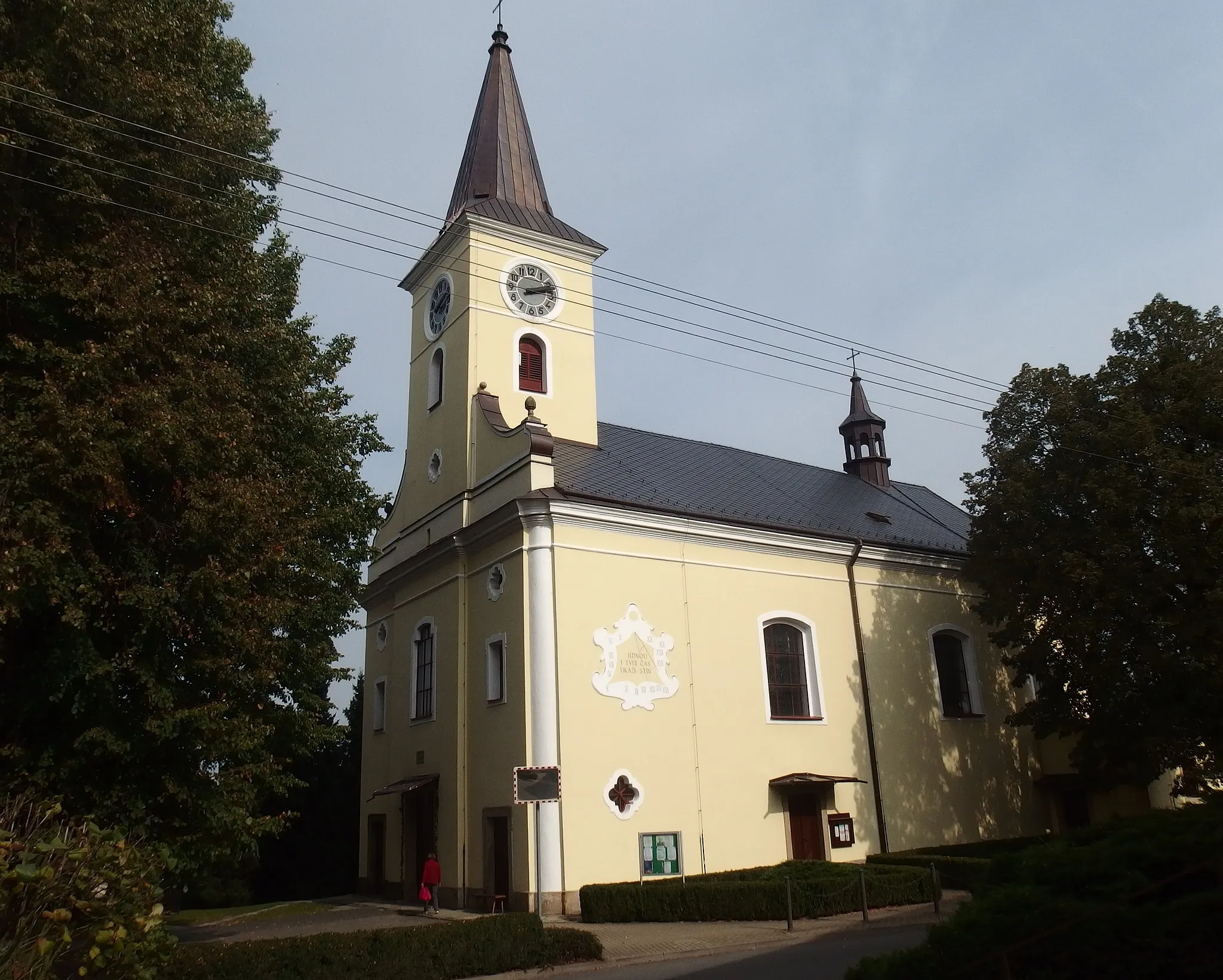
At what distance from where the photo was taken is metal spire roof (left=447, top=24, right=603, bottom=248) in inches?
1070

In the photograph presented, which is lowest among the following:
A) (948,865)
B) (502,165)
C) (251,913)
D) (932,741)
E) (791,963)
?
(791,963)

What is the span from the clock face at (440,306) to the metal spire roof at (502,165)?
182 cm

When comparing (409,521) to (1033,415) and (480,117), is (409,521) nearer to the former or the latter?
(480,117)

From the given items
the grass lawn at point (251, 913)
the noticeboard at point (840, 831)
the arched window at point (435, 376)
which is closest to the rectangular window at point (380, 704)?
the grass lawn at point (251, 913)

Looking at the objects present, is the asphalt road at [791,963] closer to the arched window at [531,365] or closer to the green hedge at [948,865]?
the green hedge at [948,865]

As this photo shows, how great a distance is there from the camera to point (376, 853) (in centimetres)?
2556

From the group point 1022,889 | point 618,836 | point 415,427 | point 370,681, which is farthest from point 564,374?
point 1022,889

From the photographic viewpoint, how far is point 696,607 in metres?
21.9

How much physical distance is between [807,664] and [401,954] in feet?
45.1

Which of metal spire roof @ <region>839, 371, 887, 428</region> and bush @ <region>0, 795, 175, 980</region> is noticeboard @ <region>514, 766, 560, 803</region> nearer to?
bush @ <region>0, 795, 175, 980</region>

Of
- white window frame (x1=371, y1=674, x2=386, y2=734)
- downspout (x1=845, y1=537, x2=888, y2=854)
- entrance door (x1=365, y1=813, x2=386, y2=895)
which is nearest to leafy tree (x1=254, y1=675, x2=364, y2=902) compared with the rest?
white window frame (x1=371, y1=674, x2=386, y2=734)

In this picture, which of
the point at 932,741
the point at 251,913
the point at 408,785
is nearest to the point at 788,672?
the point at 932,741

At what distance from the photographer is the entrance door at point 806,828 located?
71.3 feet

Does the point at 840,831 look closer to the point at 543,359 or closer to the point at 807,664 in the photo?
the point at 807,664
